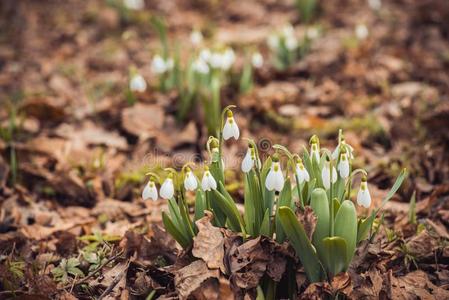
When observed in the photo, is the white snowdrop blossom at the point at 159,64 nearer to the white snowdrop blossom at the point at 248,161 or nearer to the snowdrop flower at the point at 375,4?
the white snowdrop blossom at the point at 248,161

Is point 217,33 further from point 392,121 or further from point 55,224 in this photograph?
point 55,224

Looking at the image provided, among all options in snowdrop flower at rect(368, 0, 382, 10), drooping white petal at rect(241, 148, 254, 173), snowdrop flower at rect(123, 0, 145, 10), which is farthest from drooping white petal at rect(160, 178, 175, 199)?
snowdrop flower at rect(368, 0, 382, 10)

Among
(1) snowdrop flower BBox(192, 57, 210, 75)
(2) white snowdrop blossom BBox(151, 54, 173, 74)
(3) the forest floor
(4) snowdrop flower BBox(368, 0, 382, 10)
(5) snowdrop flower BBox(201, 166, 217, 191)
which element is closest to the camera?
(5) snowdrop flower BBox(201, 166, 217, 191)

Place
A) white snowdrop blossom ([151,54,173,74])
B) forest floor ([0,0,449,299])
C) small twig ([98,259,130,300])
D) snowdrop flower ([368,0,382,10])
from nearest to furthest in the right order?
small twig ([98,259,130,300]) → forest floor ([0,0,449,299]) → white snowdrop blossom ([151,54,173,74]) → snowdrop flower ([368,0,382,10])

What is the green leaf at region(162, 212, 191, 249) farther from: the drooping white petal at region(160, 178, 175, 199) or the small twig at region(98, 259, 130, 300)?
the small twig at region(98, 259, 130, 300)

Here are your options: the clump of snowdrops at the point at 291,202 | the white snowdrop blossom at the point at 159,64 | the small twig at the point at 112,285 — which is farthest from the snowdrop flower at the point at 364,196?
the white snowdrop blossom at the point at 159,64

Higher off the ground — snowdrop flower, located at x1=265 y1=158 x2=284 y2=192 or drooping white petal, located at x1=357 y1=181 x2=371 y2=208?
snowdrop flower, located at x1=265 y1=158 x2=284 y2=192

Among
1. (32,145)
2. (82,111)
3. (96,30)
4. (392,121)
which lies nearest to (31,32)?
(96,30)
